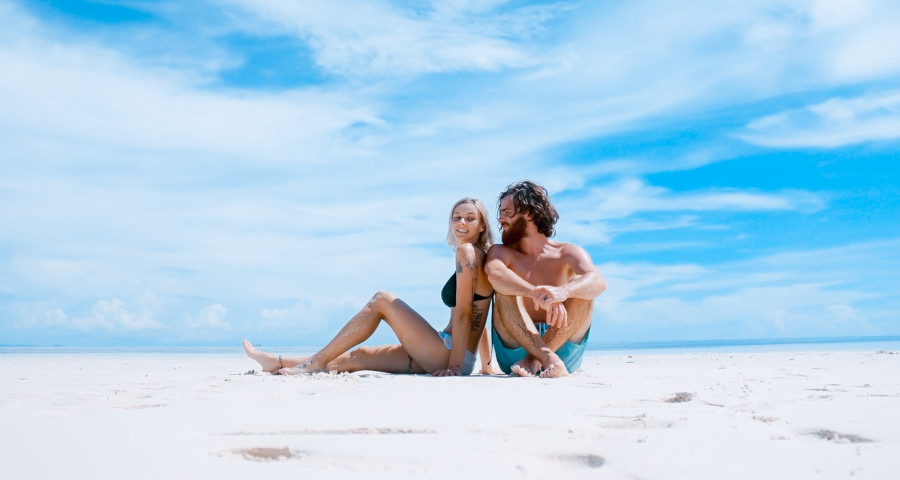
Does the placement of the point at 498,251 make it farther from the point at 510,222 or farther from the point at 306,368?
the point at 306,368

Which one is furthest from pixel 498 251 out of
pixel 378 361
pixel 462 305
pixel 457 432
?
pixel 457 432

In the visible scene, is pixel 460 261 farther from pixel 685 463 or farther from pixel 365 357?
pixel 685 463

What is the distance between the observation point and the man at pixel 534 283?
5086 mm

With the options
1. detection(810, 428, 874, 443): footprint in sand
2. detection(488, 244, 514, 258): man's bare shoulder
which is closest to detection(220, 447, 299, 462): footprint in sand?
detection(810, 428, 874, 443): footprint in sand

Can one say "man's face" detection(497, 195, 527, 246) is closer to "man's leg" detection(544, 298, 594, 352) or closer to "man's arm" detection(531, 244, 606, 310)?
"man's arm" detection(531, 244, 606, 310)

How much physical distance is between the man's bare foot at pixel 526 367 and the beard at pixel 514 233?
0.94 m

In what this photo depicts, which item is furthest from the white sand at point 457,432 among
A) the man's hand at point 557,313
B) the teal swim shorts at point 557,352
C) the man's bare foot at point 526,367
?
the teal swim shorts at point 557,352

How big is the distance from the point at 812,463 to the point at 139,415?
2.84m

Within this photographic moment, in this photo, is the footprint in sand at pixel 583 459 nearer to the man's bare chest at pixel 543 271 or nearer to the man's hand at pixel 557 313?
the man's hand at pixel 557 313

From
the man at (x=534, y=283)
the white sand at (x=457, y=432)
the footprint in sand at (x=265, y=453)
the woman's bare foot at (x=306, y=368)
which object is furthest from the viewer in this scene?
the woman's bare foot at (x=306, y=368)

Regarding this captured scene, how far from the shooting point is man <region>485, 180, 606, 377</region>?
16.7 ft

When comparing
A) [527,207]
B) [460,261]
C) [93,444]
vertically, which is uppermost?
[527,207]

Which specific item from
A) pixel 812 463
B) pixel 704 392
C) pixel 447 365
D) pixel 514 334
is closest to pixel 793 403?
pixel 704 392

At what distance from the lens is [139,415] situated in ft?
10.5
